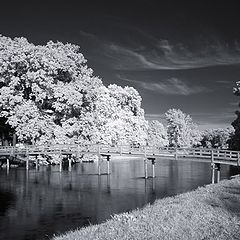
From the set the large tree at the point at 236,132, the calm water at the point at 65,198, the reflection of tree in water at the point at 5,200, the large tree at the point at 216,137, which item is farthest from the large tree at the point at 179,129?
the reflection of tree in water at the point at 5,200

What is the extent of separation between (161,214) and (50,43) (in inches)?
1976

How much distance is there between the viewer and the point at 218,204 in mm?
16625

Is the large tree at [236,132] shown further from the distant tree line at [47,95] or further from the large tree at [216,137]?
the large tree at [216,137]

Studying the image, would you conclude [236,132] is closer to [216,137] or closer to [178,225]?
[178,225]

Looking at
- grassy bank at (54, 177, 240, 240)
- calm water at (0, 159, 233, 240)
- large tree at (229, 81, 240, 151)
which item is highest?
large tree at (229, 81, 240, 151)

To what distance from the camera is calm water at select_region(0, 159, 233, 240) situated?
20.3m

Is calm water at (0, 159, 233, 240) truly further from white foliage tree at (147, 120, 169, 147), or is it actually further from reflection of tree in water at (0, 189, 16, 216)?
white foliage tree at (147, 120, 169, 147)

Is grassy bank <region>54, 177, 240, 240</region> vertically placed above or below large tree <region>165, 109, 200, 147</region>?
below

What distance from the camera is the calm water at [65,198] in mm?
20266

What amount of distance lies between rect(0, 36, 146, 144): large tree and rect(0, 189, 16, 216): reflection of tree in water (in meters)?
22.0

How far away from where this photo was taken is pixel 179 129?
389ft

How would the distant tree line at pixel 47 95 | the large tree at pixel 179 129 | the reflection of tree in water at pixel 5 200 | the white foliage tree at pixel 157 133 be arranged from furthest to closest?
the white foliage tree at pixel 157 133 → the large tree at pixel 179 129 → the distant tree line at pixel 47 95 → the reflection of tree in water at pixel 5 200

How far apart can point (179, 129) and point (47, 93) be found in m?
70.3

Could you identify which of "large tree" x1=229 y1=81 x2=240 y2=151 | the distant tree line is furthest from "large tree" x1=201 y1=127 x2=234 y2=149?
"large tree" x1=229 y1=81 x2=240 y2=151
